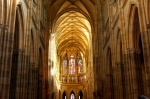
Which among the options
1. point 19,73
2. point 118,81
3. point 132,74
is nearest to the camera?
point 132,74

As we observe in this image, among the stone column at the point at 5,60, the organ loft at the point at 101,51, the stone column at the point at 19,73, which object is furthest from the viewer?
the stone column at the point at 19,73

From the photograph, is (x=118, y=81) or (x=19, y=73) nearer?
(x=19, y=73)

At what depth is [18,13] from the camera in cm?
1848

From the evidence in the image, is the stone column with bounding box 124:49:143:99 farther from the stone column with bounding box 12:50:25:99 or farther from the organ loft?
the stone column with bounding box 12:50:25:99

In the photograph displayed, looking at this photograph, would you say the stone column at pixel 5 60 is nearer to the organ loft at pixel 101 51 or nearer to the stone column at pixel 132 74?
the organ loft at pixel 101 51

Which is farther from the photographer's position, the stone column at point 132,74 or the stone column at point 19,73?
the stone column at point 19,73

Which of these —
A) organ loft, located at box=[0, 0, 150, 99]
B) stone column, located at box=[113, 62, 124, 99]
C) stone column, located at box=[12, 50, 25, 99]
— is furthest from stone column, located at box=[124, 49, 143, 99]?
stone column, located at box=[12, 50, 25, 99]

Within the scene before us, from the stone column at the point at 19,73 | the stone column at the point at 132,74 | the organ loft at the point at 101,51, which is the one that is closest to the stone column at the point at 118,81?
the organ loft at the point at 101,51

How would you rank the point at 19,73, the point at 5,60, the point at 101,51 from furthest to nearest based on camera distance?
the point at 101,51, the point at 19,73, the point at 5,60

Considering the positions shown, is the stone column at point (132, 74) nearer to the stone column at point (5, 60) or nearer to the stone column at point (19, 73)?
the stone column at point (19, 73)

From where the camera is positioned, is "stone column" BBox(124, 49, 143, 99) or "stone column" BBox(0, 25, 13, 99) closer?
"stone column" BBox(0, 25, 13, 99)

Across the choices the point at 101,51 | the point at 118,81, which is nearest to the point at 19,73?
the point at 118,81

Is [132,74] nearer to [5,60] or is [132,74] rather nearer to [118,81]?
[118,81]

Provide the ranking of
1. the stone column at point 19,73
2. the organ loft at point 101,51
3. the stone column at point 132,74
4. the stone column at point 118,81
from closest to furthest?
the organ loft at point 101,51 → the stone column at point 132,74 → the stone column at point 19,73 → the stone column at point 118,81
